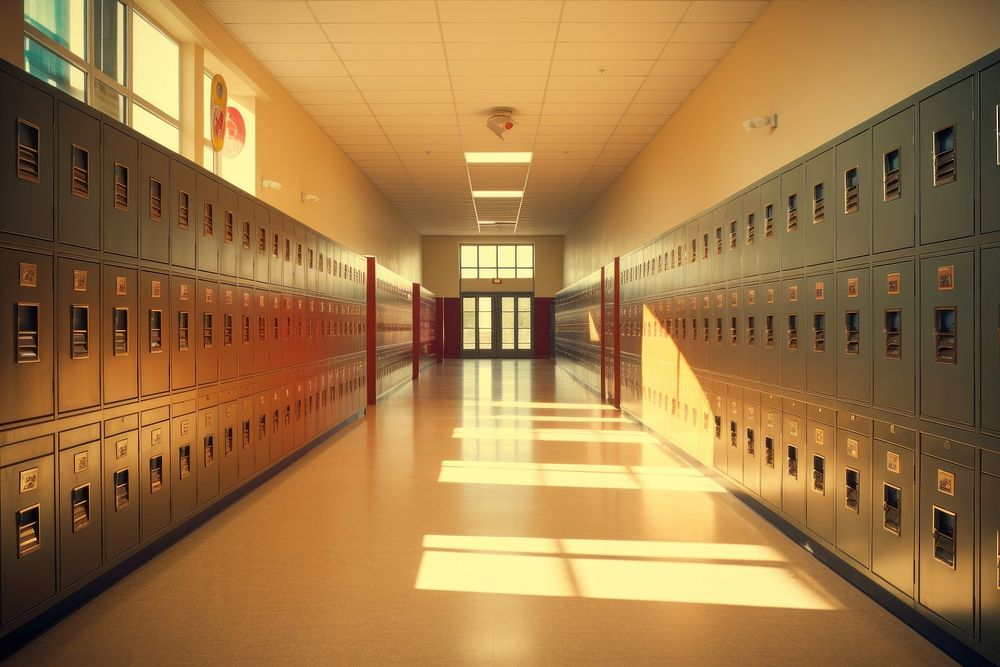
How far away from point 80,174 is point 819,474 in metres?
4.32

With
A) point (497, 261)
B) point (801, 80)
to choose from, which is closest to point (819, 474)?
point (801, 80)

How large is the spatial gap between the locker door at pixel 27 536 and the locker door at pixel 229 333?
2135mm

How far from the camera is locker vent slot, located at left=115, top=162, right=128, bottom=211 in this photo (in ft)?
12.0

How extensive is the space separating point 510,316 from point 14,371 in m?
24.6

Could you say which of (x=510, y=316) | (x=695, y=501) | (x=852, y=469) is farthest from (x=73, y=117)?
(x=510, y=316)

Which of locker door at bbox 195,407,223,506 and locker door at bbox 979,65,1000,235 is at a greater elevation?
locker door at bbox 979,65,1000,235

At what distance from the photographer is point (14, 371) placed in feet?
9.43

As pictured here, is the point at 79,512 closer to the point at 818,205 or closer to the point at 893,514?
the point at 893,514

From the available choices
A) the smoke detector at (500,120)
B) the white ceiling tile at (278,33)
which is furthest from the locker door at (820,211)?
the smoke detector at (500,120)

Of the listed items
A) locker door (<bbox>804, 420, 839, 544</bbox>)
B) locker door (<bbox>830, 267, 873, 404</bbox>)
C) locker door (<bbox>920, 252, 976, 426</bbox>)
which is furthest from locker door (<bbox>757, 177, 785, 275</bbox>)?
locker door (<bbox>920, 252, 976, 426</bbox>)

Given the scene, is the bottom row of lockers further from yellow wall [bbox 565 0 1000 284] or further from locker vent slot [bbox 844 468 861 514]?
yellow wall [bbox 565 0 1000 284]

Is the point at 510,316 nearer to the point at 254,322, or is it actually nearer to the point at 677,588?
the point at 254,322

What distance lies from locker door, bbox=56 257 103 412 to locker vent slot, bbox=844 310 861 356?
155 inches

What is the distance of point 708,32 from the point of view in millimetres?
7426
